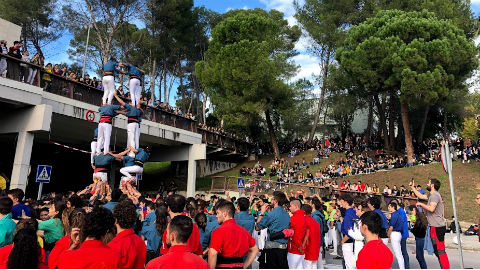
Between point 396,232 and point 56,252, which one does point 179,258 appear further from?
point 396,232

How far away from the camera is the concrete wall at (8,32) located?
1882 cm

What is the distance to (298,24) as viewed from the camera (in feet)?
120

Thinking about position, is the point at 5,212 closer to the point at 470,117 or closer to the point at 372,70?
the point at 372,70

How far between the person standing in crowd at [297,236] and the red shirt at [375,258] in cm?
236

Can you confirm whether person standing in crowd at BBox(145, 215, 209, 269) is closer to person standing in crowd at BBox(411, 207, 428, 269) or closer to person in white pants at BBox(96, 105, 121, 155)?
person standing in crowd at BBox(411, 207, 428, 269)

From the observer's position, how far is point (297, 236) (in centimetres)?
573

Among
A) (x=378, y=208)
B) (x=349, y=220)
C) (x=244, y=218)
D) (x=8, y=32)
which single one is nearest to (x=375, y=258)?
(x=244, y=218)

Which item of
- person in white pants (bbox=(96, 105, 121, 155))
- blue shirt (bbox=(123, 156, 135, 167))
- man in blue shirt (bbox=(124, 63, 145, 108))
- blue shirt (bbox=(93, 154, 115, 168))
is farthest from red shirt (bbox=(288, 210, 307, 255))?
man in blue shirt (bbox=(124, 63, 145, 108))

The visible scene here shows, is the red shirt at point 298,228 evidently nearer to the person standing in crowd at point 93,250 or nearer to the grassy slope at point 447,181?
the person standing in crowd at point 93,250

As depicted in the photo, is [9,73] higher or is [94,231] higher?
[9,73]

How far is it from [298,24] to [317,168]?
52.2 feet

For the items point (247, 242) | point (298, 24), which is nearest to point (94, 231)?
point (247, 242)

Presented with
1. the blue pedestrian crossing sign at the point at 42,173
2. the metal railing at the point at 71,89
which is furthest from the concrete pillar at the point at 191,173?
the blue pedestrian crossing sign at the point at 42,173

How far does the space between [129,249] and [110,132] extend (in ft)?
26.2
